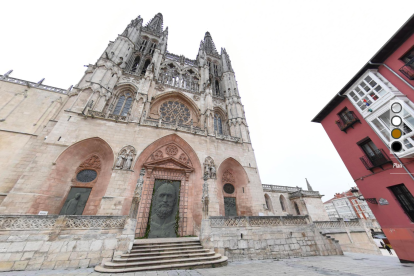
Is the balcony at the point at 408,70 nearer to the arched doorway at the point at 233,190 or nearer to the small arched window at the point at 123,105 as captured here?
the arched doorway at the point at 233,190

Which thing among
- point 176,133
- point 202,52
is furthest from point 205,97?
point 202,52

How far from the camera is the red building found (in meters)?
6.81

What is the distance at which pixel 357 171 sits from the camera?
29.4 feet

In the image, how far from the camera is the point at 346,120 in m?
9.55

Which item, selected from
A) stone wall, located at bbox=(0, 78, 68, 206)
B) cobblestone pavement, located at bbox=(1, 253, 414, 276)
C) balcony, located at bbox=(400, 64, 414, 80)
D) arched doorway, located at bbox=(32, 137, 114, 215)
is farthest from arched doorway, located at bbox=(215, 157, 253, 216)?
stone wall, located at bbox=(0, 78, 68, 206)

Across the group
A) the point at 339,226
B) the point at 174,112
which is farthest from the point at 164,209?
the point at 339,226

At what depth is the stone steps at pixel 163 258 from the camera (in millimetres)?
5211

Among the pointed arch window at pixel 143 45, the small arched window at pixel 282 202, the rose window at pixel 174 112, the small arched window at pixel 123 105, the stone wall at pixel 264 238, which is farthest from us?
the pointed arch window at pixel 143 45

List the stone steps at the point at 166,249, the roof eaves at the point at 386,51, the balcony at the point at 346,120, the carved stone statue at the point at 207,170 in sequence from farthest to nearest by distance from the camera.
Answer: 1. the carved stone statue at the point at 207,170
2. the balcony at the point at 346,120
3. the roof eaves at the point at 386,51
4. the stone steps at the point at 166,249

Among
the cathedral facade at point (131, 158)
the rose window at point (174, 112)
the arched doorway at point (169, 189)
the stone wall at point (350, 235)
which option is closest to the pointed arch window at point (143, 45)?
the cathedral facade at point (131, 158)

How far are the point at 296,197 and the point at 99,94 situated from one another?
23.5m

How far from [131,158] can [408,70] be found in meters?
15.9

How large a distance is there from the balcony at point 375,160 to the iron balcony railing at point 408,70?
12.1 ft

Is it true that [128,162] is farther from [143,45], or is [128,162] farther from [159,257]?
[143,45]
